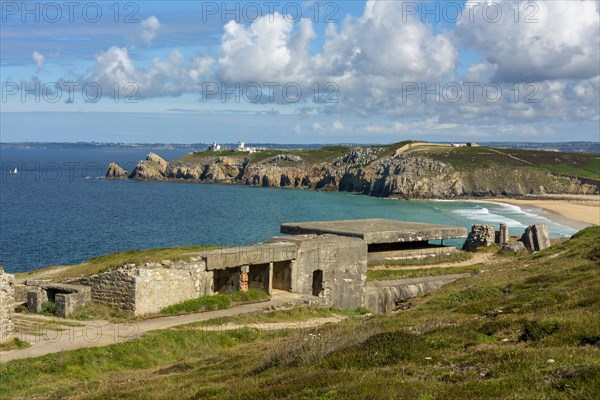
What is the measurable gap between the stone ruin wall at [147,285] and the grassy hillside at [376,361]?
1975 millimetres

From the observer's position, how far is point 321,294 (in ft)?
79.7

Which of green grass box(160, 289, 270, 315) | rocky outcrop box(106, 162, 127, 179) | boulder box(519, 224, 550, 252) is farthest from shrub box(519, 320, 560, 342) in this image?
rocky outcrop box(106, 162, 127, 179)

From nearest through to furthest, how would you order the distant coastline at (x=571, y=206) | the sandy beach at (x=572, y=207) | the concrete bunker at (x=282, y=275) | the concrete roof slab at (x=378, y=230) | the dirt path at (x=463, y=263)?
the concrete bunker at (x=282, y=275) → the concrete roof slab at (x=378, y=230) → the dirt path at (x=463, y=263) → the distant coastline at (x=571, y=206) → the sandy beach at (x=572, y=207)

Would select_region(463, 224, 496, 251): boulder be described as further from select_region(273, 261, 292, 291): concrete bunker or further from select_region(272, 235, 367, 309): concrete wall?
select_region(273, 261, 292, 291): concrete bunker

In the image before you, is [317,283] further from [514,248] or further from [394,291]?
[514,248]

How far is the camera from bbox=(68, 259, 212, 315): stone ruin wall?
19547 millimetres

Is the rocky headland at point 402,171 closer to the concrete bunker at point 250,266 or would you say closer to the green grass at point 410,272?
the green grass at point 410,272

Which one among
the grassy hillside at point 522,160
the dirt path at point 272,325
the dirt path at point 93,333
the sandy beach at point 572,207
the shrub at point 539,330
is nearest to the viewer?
the shrub at point 539,330

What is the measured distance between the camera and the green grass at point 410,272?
30031 mm

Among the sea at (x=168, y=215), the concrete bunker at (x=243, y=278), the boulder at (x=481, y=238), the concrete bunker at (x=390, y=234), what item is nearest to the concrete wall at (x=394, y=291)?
the concrete bunker at (x=243, y=278)

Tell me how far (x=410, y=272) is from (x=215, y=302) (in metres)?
12.4

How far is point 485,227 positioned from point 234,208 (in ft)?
190

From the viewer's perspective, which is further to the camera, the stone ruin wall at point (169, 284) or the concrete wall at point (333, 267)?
the concrete wall at point (333, 267)

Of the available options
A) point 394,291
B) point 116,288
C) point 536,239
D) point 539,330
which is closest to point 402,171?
point 536,239
